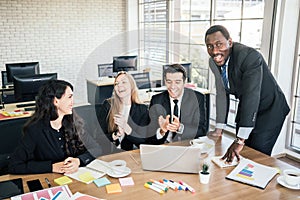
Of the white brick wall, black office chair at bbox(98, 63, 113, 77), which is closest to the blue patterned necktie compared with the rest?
black office chair at bbox(98, 63, 113, 77)

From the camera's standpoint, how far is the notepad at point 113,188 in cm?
134

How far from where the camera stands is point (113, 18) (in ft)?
22.8

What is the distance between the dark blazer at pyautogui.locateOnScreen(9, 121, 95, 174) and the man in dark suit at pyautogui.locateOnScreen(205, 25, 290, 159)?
926 millimetres

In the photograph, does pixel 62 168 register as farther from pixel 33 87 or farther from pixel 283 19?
pixel 283 19

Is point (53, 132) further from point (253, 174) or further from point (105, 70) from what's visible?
point (105, 70)

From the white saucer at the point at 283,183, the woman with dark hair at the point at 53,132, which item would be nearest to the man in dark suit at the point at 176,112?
the woman with dark hair at the point at 53,132

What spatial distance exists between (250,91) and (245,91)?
3 cm

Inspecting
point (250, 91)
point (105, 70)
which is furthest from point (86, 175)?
point (105, 70)

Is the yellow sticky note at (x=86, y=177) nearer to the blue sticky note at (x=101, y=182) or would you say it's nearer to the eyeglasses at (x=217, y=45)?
the blue sticky note at (x=101, y=182)

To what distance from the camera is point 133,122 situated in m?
1.94

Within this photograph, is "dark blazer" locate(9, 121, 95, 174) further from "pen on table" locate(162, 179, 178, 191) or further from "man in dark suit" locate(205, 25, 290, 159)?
"man in dark suit" locate(205, 25, 290, 159)

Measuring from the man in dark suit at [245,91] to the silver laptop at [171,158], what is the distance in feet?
0.84

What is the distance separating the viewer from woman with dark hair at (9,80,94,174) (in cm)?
166

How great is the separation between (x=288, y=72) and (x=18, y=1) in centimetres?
515
